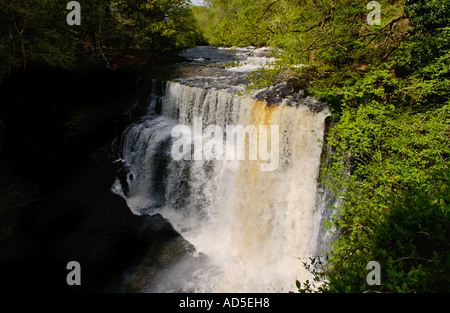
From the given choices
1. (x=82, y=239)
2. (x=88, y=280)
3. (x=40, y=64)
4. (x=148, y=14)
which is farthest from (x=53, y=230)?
(x=148, y=14)

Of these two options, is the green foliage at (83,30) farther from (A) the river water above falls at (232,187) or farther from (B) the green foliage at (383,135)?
(B) the green foliage at (383,135)

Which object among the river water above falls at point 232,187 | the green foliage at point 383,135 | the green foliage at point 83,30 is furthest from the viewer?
the green foliage at point 83,30

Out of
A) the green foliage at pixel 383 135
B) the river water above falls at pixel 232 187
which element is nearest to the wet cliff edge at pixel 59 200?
the river water above falls at pixel 232 187

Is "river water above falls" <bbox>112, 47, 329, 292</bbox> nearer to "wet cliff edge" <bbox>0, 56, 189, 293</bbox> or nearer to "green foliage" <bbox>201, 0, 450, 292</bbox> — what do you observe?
"green foliage" <bbox>201, 0, 450, 292</bbox>

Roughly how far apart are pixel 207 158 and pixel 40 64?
6160 mm

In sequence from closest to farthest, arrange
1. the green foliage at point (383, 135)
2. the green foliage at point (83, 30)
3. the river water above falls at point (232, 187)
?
the green foliage at point (383, 135) → the river water above falls at point (232, 187) → the green foliage at point (83, 30)

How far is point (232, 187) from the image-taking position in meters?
7.53

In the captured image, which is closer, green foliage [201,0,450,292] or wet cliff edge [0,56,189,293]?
green foliage [201,0,450,292]

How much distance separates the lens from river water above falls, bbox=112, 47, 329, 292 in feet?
20.1

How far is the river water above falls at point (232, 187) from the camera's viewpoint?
611 cm

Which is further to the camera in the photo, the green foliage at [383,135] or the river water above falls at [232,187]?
the river water above falls at [232,187]

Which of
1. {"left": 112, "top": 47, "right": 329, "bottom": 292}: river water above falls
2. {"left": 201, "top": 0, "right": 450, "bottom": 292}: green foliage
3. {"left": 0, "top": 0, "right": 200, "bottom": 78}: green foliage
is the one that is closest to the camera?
{"left": 201, "top": 0, "right": 450, "bottom": 292}: green foliage

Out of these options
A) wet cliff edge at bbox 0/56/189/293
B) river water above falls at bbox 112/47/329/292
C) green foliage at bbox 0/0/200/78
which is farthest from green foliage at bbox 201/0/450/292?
green foliage at bbox 0/0/200/78

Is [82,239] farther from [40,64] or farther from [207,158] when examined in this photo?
[40,64]
